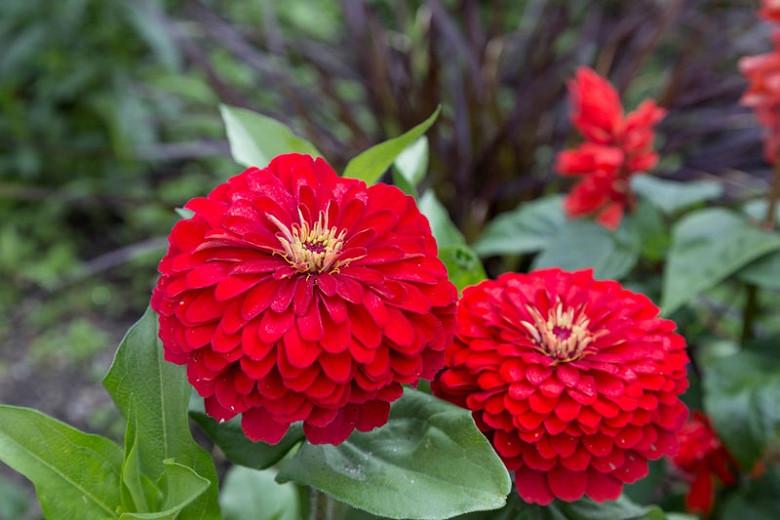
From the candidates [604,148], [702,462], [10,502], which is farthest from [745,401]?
[10,502]

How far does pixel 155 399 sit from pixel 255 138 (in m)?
→ 0.25

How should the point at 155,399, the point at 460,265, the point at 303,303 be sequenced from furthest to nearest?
the point at 460,265 < the point at 155,399 < the point at 303,303

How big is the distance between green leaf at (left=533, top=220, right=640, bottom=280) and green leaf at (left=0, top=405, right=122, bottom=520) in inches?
28.0

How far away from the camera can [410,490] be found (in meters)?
0.56

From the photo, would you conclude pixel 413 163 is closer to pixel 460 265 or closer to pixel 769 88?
pixel 460 265

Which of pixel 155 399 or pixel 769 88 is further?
pixel 769 88

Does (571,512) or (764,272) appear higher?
(571,512)

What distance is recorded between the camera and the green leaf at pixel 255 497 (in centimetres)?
92

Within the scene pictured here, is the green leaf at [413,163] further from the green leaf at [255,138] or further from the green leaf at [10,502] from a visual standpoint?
the green leaf at [10,502]

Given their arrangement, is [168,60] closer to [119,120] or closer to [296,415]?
[119,120]

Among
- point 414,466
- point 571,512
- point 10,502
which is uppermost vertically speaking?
point 414,466

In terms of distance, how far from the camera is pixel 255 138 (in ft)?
2.47

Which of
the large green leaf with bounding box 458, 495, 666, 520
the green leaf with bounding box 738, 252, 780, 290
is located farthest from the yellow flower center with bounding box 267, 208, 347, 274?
the green leaf with bounding box 738, 252, 780, 290

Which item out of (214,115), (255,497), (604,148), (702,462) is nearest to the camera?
(255,497)
